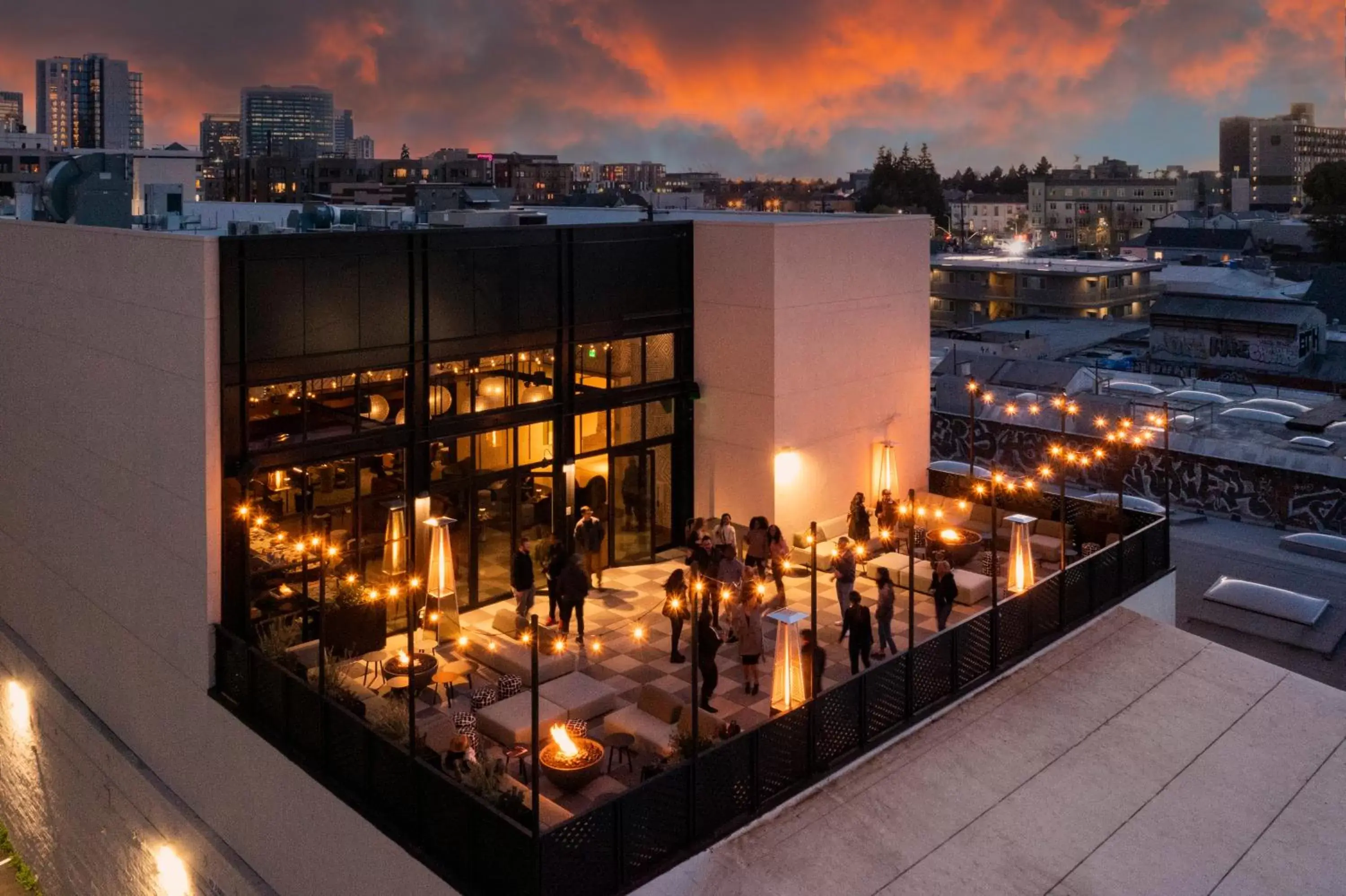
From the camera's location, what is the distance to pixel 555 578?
18.8 m

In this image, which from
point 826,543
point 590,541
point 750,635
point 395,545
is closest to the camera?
point 750,635

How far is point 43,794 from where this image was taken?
22859 millimetres

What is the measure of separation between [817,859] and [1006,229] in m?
180

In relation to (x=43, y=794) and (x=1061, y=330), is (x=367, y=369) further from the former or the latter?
(x=1061, y=330)

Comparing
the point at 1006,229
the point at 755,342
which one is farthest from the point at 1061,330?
the point at 1006,229

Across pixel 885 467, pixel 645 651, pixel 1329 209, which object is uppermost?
pixel 1329 209

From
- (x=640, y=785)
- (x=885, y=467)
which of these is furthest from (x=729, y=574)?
(x=885, y=467)

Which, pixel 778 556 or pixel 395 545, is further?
pixel 778 556

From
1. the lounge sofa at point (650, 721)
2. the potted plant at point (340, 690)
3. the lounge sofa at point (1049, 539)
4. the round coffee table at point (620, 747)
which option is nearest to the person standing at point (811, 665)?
the lounge sofa at point (650, 721)

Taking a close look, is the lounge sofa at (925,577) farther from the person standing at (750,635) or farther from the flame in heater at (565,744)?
the flame in heater at (565,744)

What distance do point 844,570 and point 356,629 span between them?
7523 mm

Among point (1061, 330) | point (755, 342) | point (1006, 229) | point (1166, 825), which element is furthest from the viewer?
point (1006, 229)

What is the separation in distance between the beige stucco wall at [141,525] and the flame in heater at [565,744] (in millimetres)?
2060

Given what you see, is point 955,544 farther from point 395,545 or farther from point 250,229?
point 250,229
